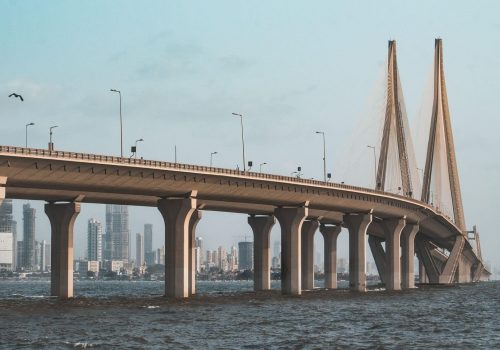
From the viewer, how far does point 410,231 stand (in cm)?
17350

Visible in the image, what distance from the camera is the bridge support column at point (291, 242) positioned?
128875 mm

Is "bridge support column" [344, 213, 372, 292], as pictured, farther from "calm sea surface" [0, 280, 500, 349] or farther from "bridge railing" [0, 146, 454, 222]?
"calm sea surface" [0, 280, 500, 349]

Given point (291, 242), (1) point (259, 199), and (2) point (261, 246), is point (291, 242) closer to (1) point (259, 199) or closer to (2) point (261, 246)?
(1) point (259, 199)

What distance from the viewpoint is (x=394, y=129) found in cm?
14762

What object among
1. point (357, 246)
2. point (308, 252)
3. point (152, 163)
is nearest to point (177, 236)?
point (152, 163)

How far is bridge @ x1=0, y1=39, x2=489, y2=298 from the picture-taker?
94.4 metres

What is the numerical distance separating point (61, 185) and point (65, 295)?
24.5m

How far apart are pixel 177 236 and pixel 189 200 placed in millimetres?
4301

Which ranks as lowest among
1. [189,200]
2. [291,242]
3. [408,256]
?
[408,256]

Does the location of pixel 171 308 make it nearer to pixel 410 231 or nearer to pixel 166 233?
pixel 166 233

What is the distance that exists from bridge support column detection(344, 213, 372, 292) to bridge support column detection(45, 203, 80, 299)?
48.8 metres

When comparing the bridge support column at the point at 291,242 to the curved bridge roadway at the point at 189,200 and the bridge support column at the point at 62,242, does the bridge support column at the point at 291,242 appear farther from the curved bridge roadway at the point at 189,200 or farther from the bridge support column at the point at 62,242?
the bridge support column at the point at 62,242

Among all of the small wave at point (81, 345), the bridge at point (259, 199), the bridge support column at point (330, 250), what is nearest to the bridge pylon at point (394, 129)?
the bridge at point (259, 199)

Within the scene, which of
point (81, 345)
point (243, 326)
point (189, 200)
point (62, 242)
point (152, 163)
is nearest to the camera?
point (81, 345)
